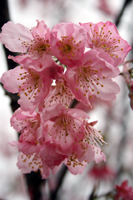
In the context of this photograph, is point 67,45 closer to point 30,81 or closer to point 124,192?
point 30,81

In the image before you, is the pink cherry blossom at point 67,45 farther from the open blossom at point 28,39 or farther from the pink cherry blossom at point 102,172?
the pink cherry blossom at point 102,172

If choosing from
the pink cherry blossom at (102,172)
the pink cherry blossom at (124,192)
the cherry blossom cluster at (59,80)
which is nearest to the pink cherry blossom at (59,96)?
the cherry blossom cluster at (59,80)

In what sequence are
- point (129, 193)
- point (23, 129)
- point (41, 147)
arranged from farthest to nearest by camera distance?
point (129, 193), point (23, 129), point (41, 147)

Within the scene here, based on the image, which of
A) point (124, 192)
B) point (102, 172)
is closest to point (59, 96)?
point (124, 192)

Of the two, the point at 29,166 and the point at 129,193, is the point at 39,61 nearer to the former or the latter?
the point at 29,166

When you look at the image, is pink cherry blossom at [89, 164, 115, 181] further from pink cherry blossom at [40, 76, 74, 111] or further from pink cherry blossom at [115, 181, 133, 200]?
pink cherry blossom at [40, 76, 74, 111]

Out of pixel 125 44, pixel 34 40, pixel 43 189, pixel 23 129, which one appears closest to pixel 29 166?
pixel 23 129

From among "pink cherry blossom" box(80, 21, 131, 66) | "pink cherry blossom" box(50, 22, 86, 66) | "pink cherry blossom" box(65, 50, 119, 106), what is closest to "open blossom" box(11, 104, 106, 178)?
"pink cherry blossom" box(65, 50, 119, 106)
